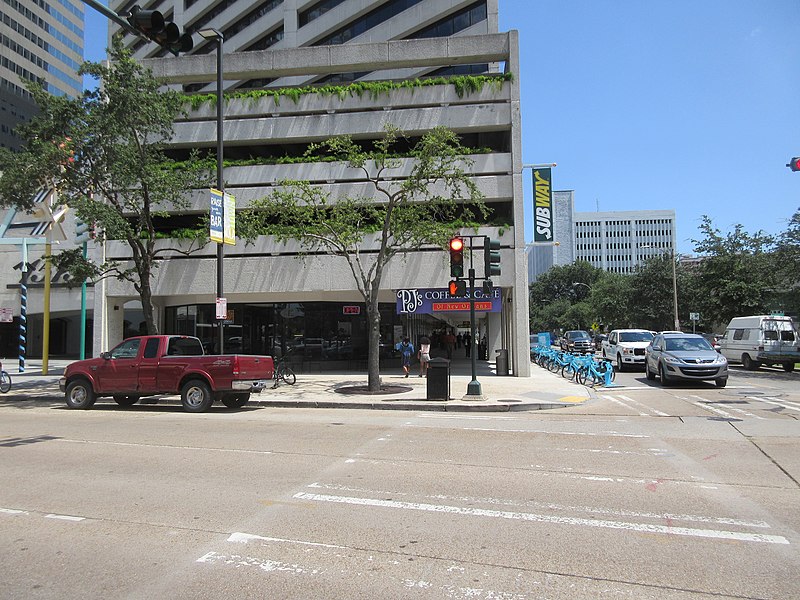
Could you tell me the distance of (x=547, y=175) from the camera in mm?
24359

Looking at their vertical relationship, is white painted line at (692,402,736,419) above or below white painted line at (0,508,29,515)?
below

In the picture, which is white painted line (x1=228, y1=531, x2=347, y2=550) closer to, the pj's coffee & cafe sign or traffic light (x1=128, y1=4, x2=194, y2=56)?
traffic light (x1=128, y1=4, x2=194, y2=56)

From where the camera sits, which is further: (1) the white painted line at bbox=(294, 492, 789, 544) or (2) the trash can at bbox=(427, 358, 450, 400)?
(2) the trash can at bbox=(427, 358, 450, 400)

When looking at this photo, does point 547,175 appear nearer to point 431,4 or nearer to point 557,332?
point 431,4

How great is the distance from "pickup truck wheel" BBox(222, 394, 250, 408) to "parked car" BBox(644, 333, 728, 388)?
1318cm

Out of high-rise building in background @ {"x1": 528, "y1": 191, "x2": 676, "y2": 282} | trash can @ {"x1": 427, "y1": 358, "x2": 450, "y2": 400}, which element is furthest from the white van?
high-rise building in background @ {"x1": 528, "y1": 191, "x2": 676, "y2": 282}

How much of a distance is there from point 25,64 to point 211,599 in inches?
3940

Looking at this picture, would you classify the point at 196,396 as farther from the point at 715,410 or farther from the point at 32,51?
the point at 32,51

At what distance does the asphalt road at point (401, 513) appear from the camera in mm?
3938

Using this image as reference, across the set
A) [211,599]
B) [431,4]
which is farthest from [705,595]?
[431,4]

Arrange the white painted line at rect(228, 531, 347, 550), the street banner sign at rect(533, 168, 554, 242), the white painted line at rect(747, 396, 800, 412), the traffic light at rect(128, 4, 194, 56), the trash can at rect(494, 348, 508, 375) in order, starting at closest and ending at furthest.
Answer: the white painted line at rect(228, 531, 347, 550)
the traffic light at rect(128, 4, 194, 56)
the white painted line at rect(747, 396, 800, 412)
the street banner sign at rect(533, 168, 554, 242)
the trash can at rect(494, 348, 508, 375)

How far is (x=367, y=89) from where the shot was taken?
25.5m

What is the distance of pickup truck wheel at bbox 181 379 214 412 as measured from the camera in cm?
1381

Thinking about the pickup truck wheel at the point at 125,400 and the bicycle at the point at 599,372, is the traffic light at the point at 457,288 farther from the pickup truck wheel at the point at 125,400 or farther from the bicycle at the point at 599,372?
the pickup truck wheel at the point at 125,400
